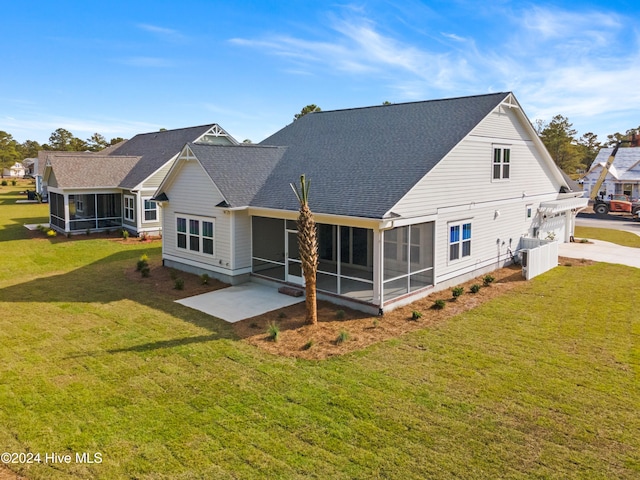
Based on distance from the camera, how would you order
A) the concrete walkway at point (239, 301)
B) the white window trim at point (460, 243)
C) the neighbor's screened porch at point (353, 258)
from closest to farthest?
the concrete walkway at point (239, 301), the neighbor's screened porch at point (353, 258), the white window trim at point (460, 243)

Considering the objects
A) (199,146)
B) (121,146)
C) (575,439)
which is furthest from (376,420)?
(121,146)

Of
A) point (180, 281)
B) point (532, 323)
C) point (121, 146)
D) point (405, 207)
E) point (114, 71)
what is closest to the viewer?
point (532, 323)

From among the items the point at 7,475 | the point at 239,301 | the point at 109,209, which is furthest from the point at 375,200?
the point at 109,209

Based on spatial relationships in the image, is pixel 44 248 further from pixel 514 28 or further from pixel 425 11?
pixel 514 28

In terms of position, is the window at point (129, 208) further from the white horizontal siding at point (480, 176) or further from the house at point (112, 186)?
the white horizontal siding at point (480, 176)

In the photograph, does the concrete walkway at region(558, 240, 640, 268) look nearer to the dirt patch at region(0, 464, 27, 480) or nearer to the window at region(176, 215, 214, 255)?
the window at region(176, 215, 214, 255)

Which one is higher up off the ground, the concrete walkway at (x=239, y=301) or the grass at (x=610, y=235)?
the grass at (x=610, y=235)

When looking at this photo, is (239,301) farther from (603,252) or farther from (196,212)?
(603,252)

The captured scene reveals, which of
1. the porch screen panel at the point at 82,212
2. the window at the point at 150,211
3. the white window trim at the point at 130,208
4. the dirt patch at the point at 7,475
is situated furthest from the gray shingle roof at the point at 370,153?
the porch screen panel at the point at 82,212
